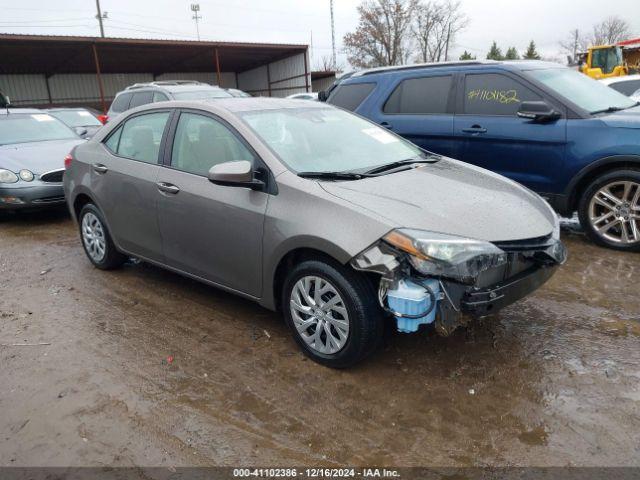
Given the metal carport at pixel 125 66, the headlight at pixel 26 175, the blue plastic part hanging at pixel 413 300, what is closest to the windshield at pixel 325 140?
the blue plastic part hanging at pixel 413 300

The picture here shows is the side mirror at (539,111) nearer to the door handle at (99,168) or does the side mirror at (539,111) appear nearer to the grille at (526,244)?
the grille at (526,244)

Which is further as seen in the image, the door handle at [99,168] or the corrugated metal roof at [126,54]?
the corrugated metal roof at [126,54]

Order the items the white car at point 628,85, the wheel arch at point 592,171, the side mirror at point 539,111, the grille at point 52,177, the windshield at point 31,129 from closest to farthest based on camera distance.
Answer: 1. the wheel arch at point 592,171
2. the side mirror at point 539,111
3. the grille at point 52,177
4. the windshield at point 31,129
5. the white car at point 628,85

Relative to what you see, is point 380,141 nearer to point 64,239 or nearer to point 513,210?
point 513,210

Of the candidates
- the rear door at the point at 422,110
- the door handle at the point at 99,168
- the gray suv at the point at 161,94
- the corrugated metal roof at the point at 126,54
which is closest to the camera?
the door handle at the point at 99,168

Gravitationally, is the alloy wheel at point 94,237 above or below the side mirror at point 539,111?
below

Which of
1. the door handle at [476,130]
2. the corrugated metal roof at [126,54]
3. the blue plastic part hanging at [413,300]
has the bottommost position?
the blue plastic part hanging at [413,300]

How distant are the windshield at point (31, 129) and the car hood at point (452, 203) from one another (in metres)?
6.85

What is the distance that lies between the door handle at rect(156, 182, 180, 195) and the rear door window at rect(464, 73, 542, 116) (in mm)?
3524

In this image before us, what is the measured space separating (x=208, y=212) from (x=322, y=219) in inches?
39.2

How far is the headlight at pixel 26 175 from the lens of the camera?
716cm

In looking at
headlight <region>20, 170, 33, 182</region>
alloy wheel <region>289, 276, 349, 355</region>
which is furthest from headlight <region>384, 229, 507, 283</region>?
headlight <region>20, 170, 33, 182</region>

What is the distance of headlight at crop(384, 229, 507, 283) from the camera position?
2.77 meters

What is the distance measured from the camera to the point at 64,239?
6469 mm
